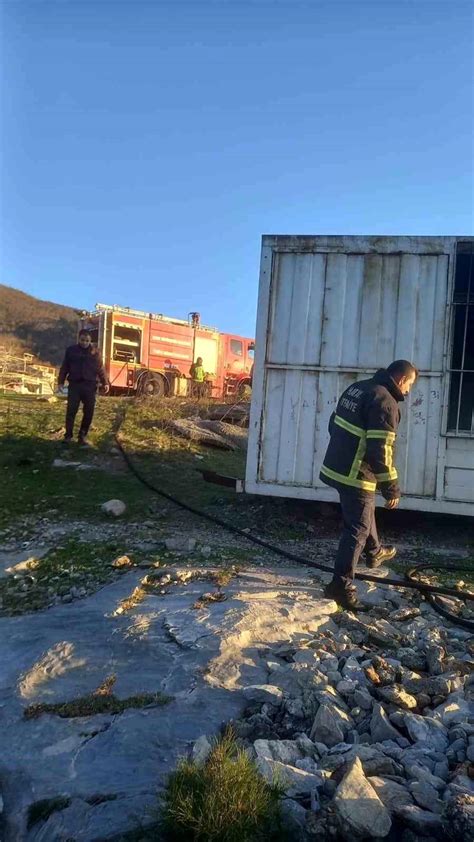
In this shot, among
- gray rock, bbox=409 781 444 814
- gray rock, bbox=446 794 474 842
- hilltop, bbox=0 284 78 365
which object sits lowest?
gray rock, bbox=409 781 444 814

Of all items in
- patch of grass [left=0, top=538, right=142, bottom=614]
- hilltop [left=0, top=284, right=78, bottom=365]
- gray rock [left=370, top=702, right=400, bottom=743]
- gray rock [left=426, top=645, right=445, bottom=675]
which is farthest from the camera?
hilltop [left=0, top=284, right=78, bottom=365]

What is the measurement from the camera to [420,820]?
1.87m

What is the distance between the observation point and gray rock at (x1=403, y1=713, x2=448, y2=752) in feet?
7.82

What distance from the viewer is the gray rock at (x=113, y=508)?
655 centimetres

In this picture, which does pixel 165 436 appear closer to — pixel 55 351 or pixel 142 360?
pixel 142 360

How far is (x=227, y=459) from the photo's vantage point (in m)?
9.57

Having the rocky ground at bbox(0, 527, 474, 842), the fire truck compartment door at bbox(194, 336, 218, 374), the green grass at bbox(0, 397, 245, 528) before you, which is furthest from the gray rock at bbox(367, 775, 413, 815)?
the fire truck compartment door at bbox(194, 336, 218, 374)

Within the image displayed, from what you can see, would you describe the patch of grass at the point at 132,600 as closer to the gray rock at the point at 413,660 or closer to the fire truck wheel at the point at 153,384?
the gray rock at the point at 413,660

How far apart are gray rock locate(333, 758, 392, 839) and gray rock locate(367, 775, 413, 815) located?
57 mm

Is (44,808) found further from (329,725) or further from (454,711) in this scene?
(454,711)

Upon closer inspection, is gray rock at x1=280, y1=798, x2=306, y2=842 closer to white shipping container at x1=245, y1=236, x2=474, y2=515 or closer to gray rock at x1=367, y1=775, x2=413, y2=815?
gray rock at x1=367, y1=775, x2=413, y2=815

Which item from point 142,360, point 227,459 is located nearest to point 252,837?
point 227,459

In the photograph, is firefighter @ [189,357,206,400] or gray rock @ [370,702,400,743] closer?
gray rock @ [370,702,400,743]

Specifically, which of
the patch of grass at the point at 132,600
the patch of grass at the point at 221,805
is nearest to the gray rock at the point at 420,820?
the patch of grass at the point at 221,805
